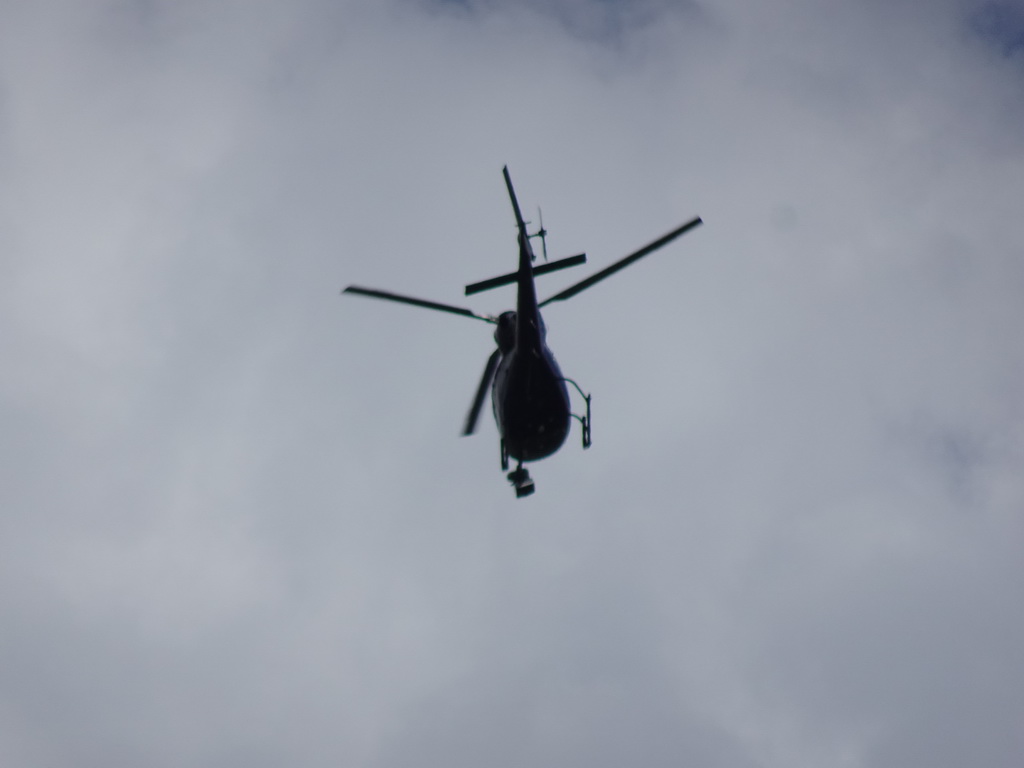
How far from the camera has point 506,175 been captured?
19.5m

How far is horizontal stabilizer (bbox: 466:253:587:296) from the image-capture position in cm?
1979

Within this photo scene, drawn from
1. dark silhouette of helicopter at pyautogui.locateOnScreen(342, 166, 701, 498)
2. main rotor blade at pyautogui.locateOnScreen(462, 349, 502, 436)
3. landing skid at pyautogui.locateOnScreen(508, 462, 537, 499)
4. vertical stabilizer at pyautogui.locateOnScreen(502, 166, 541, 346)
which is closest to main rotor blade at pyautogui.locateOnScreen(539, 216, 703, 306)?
dark silhouette of helicopter at pyautogui.locateOnScreen(342, 166, 701, 498)

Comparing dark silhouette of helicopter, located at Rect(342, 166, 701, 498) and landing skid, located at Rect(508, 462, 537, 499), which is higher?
dark silhouette of helicopter, located at Rect(342, 166, 701, 498)

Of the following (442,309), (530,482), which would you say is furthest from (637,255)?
(530,482)

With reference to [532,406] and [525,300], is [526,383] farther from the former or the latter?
[525,300]

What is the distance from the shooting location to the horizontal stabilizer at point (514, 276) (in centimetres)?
1979

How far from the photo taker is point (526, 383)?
1962cm

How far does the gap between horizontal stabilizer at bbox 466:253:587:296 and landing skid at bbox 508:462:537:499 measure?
4.42 metres

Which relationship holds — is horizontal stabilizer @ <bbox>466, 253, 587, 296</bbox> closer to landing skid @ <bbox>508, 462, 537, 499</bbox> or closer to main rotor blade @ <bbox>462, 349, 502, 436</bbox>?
main rotor blade @ <bbox>462, 349, 502, 436</bbox>

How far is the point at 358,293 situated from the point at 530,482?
6.15 metres

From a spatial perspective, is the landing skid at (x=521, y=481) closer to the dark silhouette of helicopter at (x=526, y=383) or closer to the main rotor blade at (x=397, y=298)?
the dark silhouette of helicopter at (x=526, y=383)

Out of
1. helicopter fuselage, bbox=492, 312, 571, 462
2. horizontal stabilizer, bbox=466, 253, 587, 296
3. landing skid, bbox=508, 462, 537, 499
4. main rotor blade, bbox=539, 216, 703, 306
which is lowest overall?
landing skid, bbox=508, 462, 537, 499

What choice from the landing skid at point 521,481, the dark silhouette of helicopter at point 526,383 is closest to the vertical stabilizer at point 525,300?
the dark silhouette of helicopter at point 526,383

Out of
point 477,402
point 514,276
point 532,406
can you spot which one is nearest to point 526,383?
point 532,406
